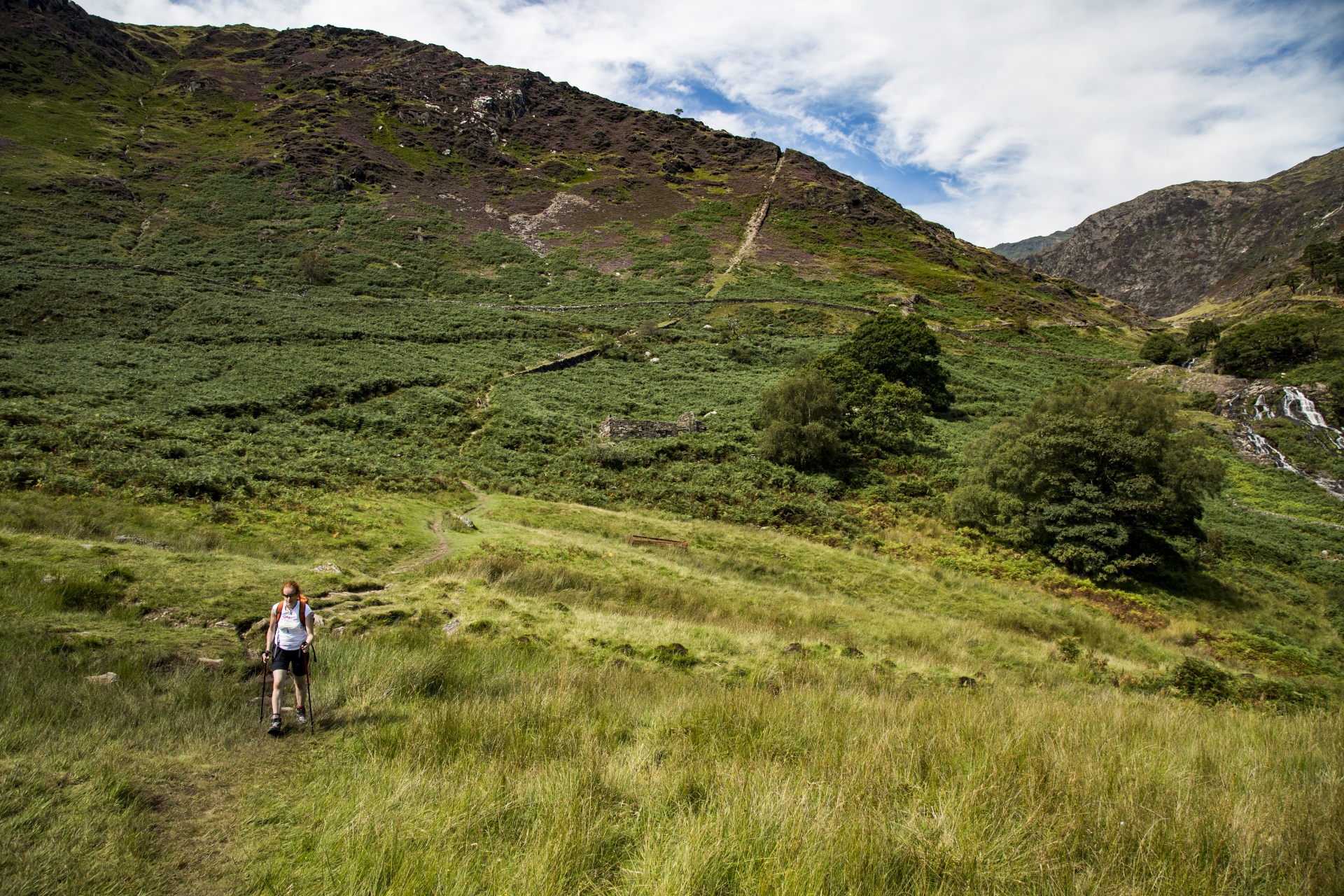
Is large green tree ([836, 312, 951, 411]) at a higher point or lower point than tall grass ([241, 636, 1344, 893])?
higher

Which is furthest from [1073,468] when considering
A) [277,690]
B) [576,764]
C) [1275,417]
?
[1275,417]

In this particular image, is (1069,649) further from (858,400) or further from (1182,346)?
(1182,346)

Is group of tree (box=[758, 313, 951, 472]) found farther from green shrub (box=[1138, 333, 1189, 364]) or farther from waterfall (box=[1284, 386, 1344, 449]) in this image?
green shrub (box=[1138, 333, 1189, 364])

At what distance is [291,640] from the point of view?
19.0ft

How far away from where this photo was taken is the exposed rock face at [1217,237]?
507ft

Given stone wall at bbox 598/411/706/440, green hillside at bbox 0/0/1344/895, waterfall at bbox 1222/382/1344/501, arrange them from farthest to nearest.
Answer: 1. waterfall at bbox 1222/382/1344/501
2. stone wall at bbox 598/411/706/440
3. green hillside at bbox 0/0/1344/895

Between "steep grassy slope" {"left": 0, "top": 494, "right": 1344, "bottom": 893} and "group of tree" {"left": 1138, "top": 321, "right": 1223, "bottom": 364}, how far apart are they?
62.9 m

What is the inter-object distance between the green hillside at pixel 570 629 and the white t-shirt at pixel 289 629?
631 millimetres

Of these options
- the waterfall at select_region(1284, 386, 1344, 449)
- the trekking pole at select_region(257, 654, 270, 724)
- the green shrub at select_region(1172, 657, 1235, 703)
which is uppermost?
the waterfall at select_region(1284, 386, 1344, 449)

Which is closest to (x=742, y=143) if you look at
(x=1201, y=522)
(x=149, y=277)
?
(x=149, y=277)

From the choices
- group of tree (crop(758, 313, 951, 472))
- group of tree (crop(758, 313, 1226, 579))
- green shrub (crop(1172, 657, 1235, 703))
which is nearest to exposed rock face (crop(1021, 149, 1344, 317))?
group of tree (crop(758, 313, 951, 472))

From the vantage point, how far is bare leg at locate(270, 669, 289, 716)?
516cm

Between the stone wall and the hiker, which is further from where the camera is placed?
the stone wall

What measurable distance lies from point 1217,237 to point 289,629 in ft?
842
